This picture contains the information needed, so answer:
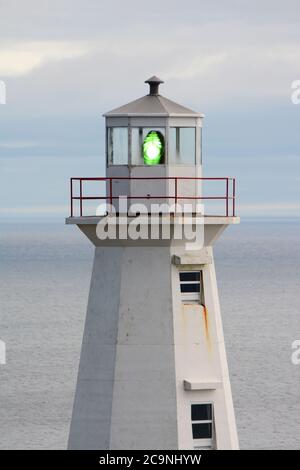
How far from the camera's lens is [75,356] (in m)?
52.0

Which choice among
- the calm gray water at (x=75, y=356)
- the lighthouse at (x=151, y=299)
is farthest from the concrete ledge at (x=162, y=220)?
the calm gray water at (x=75, y=356)

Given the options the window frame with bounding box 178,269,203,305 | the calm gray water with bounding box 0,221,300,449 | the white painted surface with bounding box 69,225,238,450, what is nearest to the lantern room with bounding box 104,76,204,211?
the white painted surface with bounding box 69,225,238,450

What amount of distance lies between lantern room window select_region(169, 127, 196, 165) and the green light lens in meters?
0.11

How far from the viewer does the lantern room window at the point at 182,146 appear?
53.5ft

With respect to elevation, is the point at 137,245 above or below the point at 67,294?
below

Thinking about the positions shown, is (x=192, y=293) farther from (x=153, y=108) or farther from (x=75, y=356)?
(x=75, y=356)

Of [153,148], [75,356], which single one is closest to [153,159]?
[153,148]

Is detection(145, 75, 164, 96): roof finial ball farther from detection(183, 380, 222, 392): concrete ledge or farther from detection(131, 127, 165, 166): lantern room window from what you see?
detection(183, 380, 222, 392): concrete ledge

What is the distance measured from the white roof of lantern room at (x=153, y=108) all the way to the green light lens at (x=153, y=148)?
0.24 meters

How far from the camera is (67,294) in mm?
89125

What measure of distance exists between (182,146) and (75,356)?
36.1 metres
